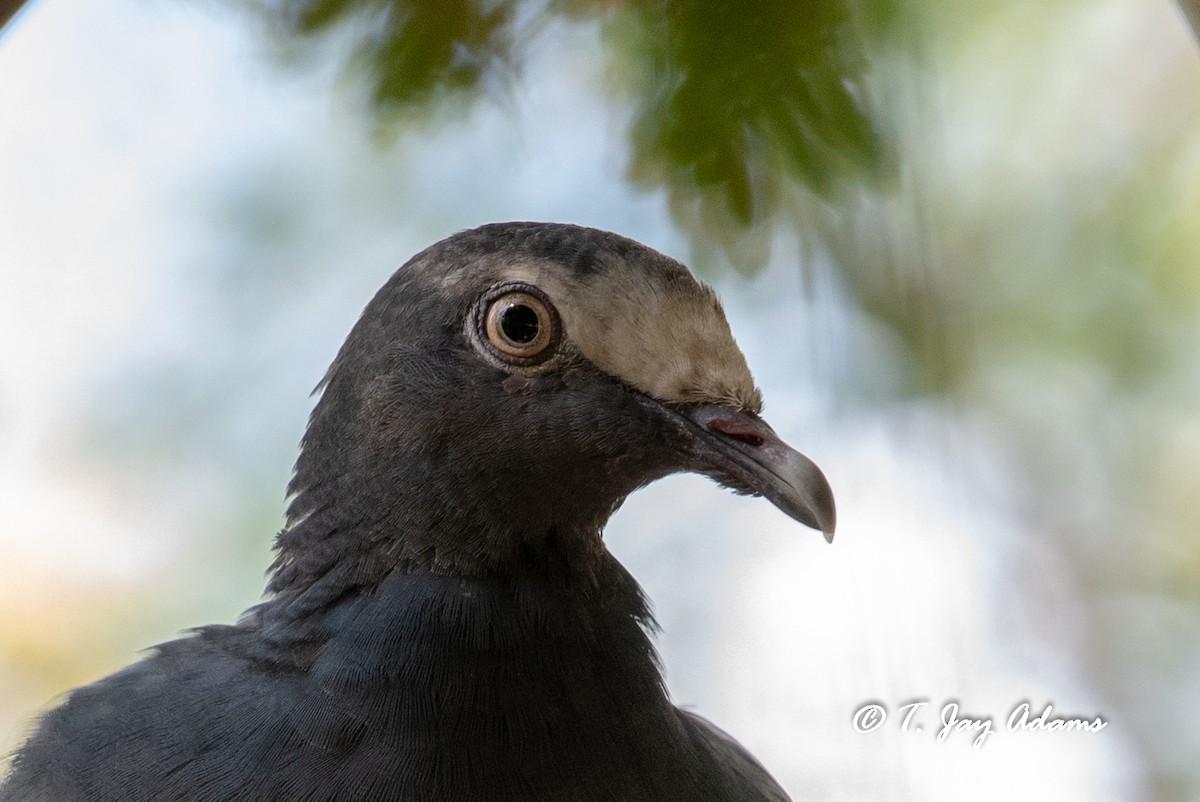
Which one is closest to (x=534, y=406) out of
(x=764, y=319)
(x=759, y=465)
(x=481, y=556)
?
(x=481, y=556)

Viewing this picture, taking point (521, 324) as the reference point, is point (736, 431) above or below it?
below

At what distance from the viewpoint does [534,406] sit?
1.84 metres

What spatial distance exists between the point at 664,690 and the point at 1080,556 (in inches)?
63.8

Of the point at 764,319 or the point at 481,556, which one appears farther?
the point at 764,319

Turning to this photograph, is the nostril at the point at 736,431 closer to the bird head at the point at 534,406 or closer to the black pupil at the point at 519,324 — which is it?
the bird head at the point at 534,406

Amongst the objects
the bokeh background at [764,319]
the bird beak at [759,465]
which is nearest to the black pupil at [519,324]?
the bird beak at [759,465]

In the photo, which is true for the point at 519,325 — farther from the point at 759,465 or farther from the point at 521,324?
the point at 759,465

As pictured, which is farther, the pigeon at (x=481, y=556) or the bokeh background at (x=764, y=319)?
the bokeh background at (x=764, y=319)

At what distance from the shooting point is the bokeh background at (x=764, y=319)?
2855 millimetres

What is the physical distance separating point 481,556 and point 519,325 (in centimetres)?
37

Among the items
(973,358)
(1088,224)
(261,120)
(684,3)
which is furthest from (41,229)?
(1088,224)

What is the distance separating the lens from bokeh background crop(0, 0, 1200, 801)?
9.37 ft

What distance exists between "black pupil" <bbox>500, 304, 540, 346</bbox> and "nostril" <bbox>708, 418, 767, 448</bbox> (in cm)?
30

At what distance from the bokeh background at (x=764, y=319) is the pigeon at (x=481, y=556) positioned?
3.01 feet
